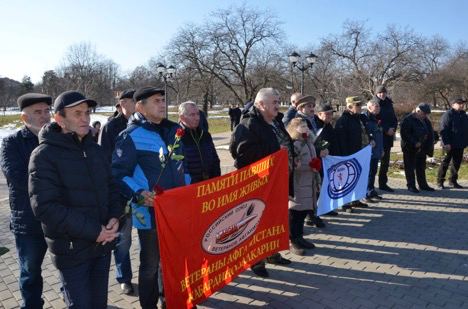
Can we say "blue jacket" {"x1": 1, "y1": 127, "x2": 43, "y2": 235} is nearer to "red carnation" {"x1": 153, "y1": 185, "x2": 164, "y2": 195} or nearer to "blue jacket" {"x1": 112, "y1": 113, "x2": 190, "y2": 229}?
"blue jacket" {"x1": 112, "y1": 113, "x2": 190, "y2": 229}

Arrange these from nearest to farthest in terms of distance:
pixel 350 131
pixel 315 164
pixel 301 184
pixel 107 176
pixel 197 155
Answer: pixel 107 176 < pixel 197 155 < pixel 315 164 < pixel 301 184 < pixel 350 131

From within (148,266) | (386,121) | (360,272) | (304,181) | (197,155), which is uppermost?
(386,121)

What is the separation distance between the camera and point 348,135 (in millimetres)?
7488

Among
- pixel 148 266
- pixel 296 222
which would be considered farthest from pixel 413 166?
pixel 148 266

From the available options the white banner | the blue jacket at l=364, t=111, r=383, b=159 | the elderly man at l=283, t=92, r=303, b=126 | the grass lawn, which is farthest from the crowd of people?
the grass lawn

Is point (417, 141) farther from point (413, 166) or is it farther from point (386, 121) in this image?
point (386, 121)

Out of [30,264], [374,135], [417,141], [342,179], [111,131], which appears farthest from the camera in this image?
[417,141]

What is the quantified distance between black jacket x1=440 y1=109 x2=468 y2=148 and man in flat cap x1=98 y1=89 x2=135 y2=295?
→ 744cm

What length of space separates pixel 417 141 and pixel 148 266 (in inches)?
285

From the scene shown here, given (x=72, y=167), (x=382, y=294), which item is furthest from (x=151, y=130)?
(x=382, y=294)

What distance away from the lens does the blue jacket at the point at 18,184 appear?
3303 mm

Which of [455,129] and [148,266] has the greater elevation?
[455,129]

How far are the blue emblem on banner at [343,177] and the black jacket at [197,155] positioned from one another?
2458 millimetres

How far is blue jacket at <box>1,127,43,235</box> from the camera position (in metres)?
3.30
